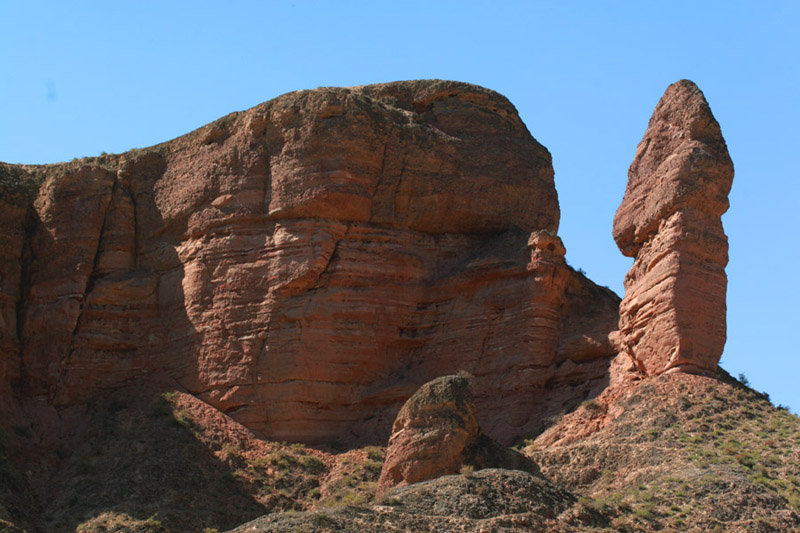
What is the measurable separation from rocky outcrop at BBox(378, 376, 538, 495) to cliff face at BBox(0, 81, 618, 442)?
5271 mm

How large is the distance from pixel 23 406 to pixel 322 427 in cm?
900

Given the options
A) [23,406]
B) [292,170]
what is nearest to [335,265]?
[292,170]

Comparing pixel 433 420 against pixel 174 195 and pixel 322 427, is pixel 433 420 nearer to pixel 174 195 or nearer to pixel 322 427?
pixel 322 427

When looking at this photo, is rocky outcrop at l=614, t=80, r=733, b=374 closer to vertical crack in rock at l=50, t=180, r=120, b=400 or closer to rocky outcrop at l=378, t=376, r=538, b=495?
rocky outcrop at l=378, t=376, r=538, b=495

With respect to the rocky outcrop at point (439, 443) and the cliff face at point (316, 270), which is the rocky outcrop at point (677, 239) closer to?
the cliff face at point (316, 270)

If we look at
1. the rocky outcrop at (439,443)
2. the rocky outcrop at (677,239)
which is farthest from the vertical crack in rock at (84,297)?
the rocky outcrop at (677,239)

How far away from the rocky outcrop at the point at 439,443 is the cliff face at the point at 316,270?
5271 mm

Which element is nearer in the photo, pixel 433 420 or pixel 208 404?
pixel 433 420

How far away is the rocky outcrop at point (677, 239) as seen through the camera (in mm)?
42688

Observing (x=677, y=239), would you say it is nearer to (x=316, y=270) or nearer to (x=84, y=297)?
(x=316, y=270)

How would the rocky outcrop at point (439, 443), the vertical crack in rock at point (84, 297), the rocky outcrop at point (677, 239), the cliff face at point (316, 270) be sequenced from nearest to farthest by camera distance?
the rocky outcrop at point (439, 443) < the rocky outcrop at point (677, 239) < the cliff face at point (316, 270) < the vertical crack in rock at point (84, 297)

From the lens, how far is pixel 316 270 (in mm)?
48125

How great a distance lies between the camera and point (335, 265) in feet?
159

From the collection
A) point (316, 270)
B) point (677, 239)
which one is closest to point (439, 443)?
point (677, 239)
